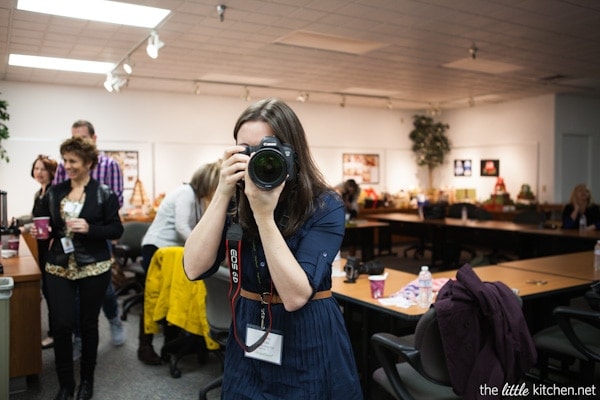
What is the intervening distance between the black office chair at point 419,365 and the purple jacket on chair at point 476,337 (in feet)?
0.29

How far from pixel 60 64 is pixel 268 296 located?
744 cm

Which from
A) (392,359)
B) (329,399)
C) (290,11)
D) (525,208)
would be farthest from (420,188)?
(329,399)

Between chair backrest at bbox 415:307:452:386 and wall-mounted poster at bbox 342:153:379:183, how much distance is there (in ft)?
32.6

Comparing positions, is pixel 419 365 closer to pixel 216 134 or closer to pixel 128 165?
pixel 128 165

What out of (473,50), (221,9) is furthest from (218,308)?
(473,50)

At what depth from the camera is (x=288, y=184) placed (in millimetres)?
1311

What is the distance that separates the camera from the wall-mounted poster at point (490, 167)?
38.3 feet

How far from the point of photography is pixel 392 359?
93.0 inches

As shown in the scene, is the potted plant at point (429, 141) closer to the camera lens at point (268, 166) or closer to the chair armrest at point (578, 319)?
the chair armrest at point (578, 319)

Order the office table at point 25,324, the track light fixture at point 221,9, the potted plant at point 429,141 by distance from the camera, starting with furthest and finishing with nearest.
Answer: the potted plant at point 429,141 → the track light fixture at point 221,9 → the office table at point 25,324

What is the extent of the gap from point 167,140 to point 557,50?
6.76 meters

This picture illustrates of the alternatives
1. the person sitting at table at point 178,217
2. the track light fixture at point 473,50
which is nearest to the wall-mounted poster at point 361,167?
the track light fixture at point 473,50

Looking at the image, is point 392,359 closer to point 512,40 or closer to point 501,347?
point 501,347

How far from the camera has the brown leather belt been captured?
133 centimetres
